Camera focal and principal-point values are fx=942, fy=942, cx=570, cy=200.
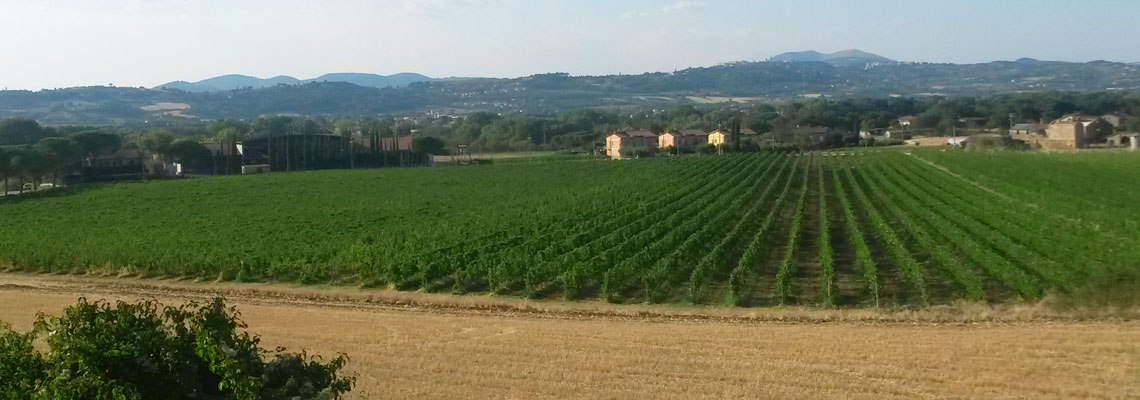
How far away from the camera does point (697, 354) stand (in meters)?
14.8

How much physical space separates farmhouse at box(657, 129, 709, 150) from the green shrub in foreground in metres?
94.3

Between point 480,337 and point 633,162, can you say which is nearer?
point 480,337

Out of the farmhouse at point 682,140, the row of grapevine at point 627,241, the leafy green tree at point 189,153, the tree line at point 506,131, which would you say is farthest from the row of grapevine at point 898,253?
the farmhouse at point 682,140

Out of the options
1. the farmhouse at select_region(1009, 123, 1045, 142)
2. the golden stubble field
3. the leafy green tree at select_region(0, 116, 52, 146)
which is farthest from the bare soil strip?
the farmhouse at select_region(1009, 123, 1045, 142)

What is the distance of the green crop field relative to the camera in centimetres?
2222

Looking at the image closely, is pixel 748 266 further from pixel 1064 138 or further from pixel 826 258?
pixel 1064 138

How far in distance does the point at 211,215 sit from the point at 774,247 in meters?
23.9

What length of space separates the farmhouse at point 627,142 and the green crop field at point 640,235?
4208 cm

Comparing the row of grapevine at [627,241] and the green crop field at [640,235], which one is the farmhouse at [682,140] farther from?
the row of grapevine at [627,241]

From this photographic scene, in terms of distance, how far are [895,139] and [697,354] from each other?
99.8 meters

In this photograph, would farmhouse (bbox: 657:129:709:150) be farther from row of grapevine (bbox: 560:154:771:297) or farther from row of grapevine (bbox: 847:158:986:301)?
row of grapevine (bbox: 847:158:986:301)

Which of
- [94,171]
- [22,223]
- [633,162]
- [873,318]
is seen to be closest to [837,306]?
[873,318]

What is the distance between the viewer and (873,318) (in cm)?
1867

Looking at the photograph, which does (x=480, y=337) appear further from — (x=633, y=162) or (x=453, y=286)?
(x=633, y=162)
